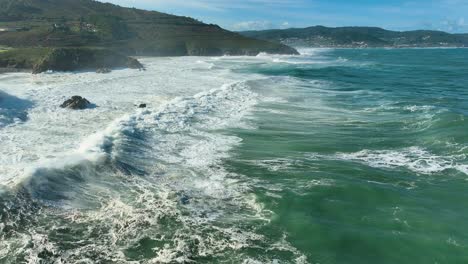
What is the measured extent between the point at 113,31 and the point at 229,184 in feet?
360

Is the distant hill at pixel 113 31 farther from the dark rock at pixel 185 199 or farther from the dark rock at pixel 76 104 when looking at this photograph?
the dark rock at pixel 185 199

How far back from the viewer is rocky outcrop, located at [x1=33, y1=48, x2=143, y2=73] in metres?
55.0

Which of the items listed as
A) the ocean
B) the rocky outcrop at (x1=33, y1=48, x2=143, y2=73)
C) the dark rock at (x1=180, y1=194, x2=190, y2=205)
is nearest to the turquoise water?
the ocean

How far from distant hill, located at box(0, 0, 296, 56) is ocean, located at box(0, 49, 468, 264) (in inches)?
2828

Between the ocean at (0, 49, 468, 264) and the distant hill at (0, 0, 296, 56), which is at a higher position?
the distant hill at (0, 0, 296, 56)

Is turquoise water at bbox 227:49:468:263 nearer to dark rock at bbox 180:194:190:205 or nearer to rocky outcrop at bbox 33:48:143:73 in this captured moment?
dark rock at bbox 180:194:190:205

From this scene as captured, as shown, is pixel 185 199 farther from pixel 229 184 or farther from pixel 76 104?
pixel 76 104

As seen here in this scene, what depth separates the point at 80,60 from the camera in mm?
59062

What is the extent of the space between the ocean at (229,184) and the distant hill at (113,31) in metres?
71.8

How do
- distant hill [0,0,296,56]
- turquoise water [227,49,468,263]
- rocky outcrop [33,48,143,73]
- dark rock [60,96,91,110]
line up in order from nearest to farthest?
1. turquoise water [227,49,468,263]
2. dark rock [60,96,91,110]
3. rocky outcrop [33,48,143,73]
4. distant hill [0,0,296,56]

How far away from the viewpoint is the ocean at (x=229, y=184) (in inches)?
491

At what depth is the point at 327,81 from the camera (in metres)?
55.8

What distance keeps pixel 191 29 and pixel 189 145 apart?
13744cm

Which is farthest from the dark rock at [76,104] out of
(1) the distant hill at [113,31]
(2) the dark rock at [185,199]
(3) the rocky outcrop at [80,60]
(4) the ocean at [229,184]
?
(1) the distant hill at [113,31]
